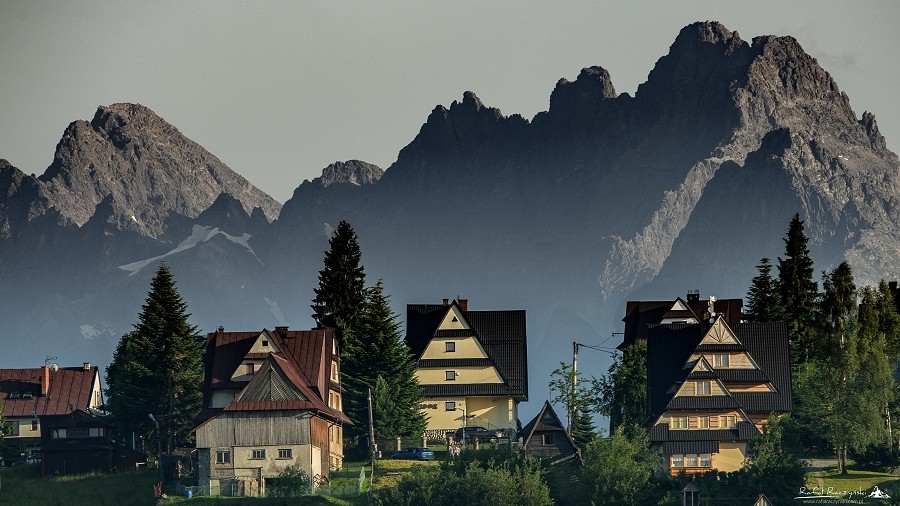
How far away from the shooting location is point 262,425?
10906 cm

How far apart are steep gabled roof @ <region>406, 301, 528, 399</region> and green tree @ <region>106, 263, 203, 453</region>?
20.0m

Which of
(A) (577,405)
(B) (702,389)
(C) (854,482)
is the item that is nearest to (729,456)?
(B) (702,389)

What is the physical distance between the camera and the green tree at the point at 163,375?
4675 inches

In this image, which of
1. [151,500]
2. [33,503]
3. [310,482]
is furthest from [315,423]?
[33,503]

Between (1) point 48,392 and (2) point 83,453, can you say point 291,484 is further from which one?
(1) point 48,392

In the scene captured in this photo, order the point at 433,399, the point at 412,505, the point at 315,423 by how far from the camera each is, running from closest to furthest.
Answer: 1. the point at 412,505
2. the point at 315,423
3. the point at 433,399

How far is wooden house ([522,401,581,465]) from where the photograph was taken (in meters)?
111

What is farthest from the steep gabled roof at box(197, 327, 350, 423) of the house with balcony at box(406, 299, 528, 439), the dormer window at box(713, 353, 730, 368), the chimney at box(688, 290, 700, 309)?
the chimney at box(688, 290, 700, 309)

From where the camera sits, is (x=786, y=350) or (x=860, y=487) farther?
(x=786, y=350)

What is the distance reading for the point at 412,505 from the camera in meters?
103

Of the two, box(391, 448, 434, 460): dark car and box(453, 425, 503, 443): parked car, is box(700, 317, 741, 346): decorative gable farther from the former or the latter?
→ box(391, 448, 434, 460): dark car

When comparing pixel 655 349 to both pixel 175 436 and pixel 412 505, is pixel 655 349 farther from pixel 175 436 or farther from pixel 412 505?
pixel 175 436

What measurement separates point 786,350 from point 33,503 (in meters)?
50.5

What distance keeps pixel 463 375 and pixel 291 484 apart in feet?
100
